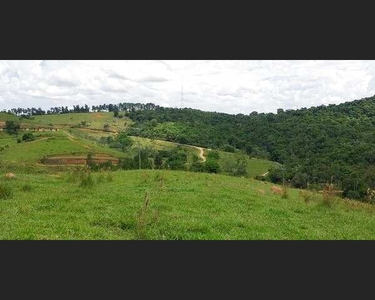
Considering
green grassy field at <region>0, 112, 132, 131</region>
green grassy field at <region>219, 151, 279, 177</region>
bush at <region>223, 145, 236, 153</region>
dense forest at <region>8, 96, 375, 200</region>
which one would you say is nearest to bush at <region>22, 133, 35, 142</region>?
dense forest at <region>8, 96, 375, 200</region>

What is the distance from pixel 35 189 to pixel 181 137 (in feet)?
219

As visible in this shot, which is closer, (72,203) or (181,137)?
(72,203)

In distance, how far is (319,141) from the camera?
6662 centimetres

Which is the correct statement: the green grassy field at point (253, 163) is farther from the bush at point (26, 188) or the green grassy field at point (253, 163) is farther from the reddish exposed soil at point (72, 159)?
the bush at point (26, 188)

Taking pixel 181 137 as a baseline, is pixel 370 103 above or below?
above

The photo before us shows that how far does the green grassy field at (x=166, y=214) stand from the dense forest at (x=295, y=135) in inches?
989

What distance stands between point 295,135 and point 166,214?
6607cm

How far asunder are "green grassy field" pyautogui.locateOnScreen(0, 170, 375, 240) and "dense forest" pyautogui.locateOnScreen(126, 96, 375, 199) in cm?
2511

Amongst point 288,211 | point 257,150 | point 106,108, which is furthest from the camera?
point 106,108

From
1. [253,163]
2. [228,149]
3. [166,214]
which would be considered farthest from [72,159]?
[166,214]

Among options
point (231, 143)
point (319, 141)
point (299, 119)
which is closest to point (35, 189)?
point (319, 141)

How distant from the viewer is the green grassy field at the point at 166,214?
28.0 ft

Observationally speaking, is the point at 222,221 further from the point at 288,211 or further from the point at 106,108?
the point at 106,108

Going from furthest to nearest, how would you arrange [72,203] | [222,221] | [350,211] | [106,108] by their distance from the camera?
[106,108]
[350,211]
[72,203]
[222,221]
